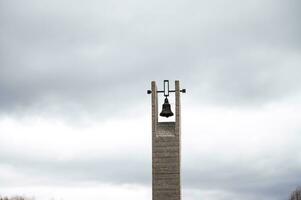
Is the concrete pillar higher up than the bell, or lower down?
lower down

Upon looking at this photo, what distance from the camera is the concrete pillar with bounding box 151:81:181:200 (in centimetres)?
2570

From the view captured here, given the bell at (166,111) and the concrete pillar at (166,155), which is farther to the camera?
the bell at (166,111)

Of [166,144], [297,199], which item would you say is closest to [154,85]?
[166,144]

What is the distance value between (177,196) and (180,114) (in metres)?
3.46

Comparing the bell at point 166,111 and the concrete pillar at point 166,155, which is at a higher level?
the bell at point 166,111

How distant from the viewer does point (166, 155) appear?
26.0 m

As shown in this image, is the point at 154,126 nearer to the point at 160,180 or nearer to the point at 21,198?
the point at 160,180

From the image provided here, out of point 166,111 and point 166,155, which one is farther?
point 166,111

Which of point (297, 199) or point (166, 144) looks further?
point (297, 199)

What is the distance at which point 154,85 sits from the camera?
2655 cm

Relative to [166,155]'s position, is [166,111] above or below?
above

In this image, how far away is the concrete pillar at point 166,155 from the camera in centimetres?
2570

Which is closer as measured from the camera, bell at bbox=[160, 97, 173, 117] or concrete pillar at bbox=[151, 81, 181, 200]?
concrete pillar at bbox=[151, 81, 181, 200]

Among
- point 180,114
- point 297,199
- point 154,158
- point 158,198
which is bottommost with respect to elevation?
point 158,198
